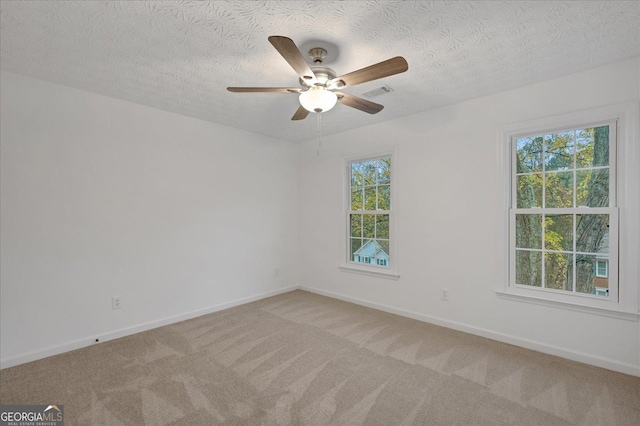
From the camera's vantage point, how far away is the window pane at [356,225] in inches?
169

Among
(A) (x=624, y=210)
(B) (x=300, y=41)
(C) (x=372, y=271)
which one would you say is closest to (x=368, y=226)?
(C) (x=372, y=271)

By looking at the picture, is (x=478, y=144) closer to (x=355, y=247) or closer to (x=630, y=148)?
(x=630, y=148)

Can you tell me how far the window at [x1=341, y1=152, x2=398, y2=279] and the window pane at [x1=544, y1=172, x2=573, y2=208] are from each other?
62.3 inches

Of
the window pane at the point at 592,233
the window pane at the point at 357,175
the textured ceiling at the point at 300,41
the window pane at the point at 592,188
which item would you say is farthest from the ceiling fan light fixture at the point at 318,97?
the window pane at the point at 592,233

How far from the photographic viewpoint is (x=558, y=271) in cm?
276

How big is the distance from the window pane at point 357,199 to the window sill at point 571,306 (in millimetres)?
2005

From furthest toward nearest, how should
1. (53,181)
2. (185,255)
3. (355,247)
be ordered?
(355,247)
(185,255)
(53,181)

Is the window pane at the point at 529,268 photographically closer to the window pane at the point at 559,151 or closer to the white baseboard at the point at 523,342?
the white baseboard at the point at 523,342

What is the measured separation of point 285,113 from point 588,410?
145 inches

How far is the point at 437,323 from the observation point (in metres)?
3.38

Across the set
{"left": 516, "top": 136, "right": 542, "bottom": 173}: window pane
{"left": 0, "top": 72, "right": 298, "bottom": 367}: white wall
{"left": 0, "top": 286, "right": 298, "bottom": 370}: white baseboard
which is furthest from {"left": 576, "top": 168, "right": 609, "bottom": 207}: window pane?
{"left": 0, "top": 286, "right": 298, "bottom": 370}: white baseboard

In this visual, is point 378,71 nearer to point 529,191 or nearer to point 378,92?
point 378,92

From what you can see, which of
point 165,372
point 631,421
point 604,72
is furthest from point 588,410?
point 165,372

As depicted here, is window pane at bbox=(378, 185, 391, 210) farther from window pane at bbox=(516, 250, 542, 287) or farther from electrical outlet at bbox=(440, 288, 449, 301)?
window pane at bbox=(516, 250, 542, 287)
